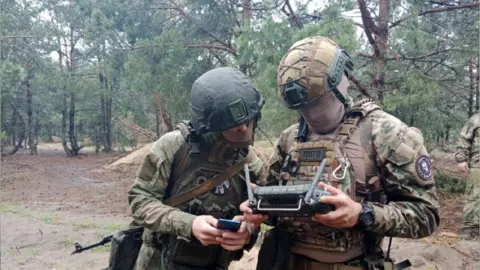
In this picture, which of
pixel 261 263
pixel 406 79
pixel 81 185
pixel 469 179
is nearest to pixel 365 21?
pixel 406 79

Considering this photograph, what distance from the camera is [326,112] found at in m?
2.06

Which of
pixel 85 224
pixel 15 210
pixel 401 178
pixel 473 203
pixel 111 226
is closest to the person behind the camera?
pixel 401 178

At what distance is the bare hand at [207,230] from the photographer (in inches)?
80.8

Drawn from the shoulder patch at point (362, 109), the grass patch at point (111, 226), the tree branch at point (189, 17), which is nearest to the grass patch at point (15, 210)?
the grass patch at point (111, 226)

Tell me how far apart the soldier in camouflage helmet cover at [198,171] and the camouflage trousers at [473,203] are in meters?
4.95

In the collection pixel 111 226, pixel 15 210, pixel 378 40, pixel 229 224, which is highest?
pixel 378 40

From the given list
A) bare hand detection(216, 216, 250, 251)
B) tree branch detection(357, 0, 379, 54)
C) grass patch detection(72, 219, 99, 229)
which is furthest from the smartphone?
grass patch detection(72, 219, 99, 229)

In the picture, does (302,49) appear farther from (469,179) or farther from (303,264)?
(469,179)

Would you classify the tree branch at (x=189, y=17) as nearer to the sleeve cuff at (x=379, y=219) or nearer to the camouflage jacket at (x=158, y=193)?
the camouflage jacket at (x=158, y=193)

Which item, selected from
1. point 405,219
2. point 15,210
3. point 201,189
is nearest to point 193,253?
point 201,189

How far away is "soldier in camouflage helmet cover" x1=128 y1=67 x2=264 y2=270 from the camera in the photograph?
2.34 meters

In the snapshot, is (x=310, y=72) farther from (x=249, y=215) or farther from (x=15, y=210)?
(x=15, y=210)

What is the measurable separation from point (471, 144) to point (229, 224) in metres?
5.62

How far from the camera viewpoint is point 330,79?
6.60ft
